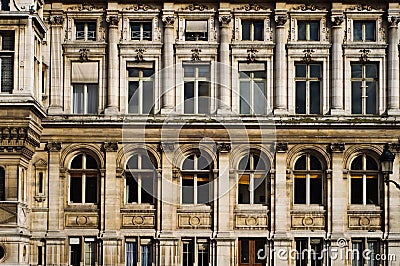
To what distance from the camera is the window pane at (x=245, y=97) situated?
43.3m

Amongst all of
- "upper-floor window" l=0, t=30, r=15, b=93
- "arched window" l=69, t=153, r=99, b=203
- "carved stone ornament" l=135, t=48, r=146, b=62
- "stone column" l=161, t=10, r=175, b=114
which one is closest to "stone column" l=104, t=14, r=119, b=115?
"carved stone ornament" l=135, t=48, r=146, b=62

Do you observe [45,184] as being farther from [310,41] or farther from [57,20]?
[310,41]

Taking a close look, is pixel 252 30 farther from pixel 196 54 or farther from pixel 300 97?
pixel 300 97

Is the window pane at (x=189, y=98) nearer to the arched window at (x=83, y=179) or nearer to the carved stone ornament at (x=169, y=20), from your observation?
the carved stone ornament at (x=169, y=20)

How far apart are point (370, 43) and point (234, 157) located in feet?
27.4

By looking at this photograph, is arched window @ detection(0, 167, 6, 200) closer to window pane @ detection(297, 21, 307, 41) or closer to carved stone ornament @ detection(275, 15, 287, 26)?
carved stone ornament @ detection(275, 15, 287, 26)

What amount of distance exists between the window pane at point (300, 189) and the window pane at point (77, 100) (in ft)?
35.0

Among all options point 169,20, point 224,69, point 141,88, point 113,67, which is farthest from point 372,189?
point 113,67

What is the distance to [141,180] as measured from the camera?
4281 centimetres

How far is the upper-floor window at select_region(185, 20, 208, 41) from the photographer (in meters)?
43.5

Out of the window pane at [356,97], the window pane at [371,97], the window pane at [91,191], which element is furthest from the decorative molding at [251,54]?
the window pane at [91,191]

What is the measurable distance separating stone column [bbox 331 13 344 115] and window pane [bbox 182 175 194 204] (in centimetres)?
737

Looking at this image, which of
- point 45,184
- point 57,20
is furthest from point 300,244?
point 57,20

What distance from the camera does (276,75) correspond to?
43094 mm
